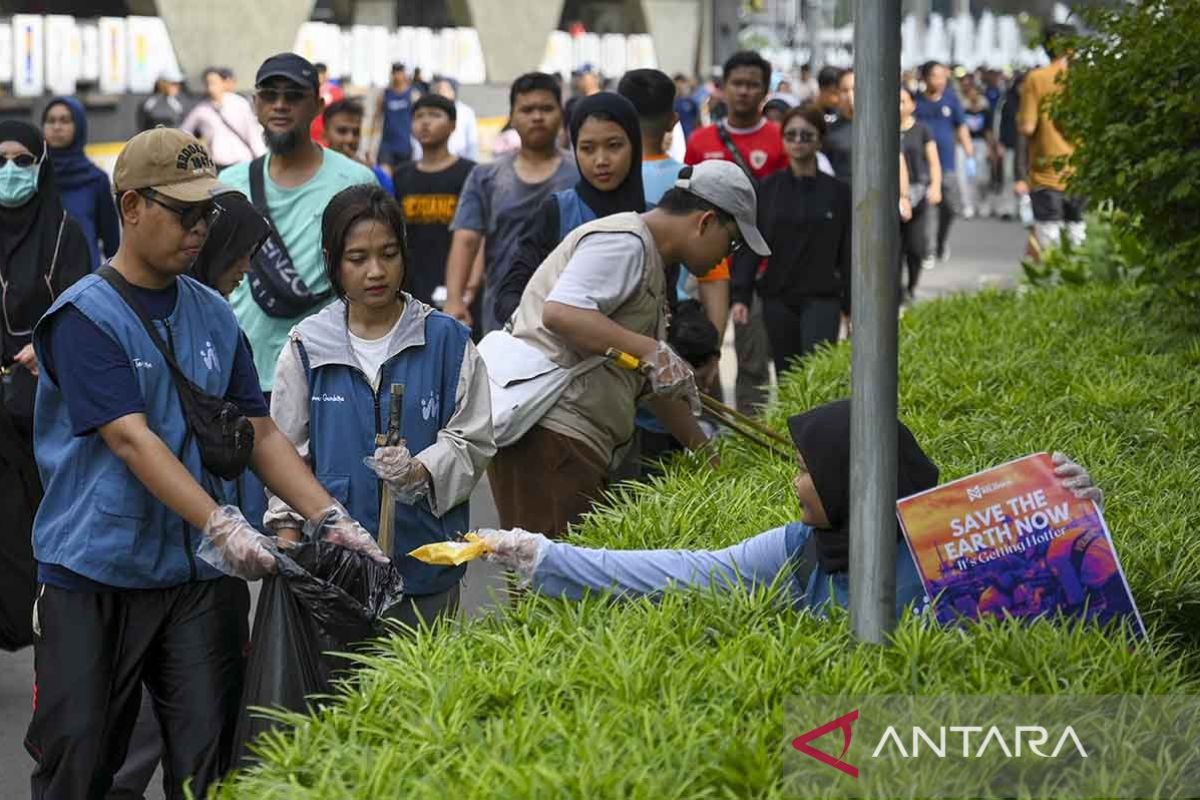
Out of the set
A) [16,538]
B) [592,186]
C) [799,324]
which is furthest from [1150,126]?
[16,538]

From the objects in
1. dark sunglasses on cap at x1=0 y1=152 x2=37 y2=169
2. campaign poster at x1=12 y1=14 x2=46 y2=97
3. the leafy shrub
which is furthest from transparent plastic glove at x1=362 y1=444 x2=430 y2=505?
campaign poster at x1=12 y1=14 x2=46 y2=97

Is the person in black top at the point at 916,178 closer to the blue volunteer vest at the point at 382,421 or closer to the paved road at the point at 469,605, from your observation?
the paved road at the point at 469,605

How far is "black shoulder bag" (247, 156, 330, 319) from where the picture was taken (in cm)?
671

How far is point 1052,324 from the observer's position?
32.7 feet

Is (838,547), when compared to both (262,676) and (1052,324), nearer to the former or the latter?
(262,676)

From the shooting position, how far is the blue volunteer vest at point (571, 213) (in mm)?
7035

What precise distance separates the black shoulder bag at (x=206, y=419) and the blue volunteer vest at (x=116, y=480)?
0.06 ft

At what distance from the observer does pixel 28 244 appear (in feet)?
24.3

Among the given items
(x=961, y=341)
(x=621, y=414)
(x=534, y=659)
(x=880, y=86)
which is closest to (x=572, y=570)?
(x=534, y=659)

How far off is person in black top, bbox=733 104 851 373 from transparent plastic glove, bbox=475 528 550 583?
18.7 ft

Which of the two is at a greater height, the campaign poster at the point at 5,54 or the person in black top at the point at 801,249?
the campaign poster at the point at 5,54

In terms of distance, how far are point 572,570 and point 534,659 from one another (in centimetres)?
41

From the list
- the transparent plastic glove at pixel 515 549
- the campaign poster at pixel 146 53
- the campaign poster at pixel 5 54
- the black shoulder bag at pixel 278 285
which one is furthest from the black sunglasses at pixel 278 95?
the campaign poster at pixel 146 53

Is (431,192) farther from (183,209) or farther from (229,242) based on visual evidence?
(183,209)
